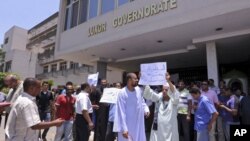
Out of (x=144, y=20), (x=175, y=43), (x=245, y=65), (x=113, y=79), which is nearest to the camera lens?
(x=144, y=20)

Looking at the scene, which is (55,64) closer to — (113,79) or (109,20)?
(113,79)

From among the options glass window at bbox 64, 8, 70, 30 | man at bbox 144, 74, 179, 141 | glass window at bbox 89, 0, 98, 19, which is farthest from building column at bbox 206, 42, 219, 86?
glass window at bbox 64, 8, 70, 30

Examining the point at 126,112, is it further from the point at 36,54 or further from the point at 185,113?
the point at 36,54

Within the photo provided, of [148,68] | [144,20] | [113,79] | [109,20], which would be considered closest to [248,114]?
[148,68]

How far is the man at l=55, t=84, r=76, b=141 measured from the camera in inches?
269

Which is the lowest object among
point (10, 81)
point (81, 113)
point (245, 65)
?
point (81, 113)

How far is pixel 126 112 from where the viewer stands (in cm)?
493

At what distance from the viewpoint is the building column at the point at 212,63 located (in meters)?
10.1

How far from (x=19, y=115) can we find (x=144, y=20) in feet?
25.5

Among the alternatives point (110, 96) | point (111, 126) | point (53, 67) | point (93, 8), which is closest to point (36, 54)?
point (53, 67)

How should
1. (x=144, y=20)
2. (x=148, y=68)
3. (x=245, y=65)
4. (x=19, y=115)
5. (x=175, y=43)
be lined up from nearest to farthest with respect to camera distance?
(x=19, y=115), (x=148, y=68), (x=144, y=20), (x=175, y=43), (x=245, y=65)

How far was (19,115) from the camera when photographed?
3258 mm

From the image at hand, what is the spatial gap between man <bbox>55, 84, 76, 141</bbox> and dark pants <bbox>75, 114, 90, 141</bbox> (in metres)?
0.62

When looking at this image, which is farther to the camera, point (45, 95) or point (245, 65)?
point (245, 65)
